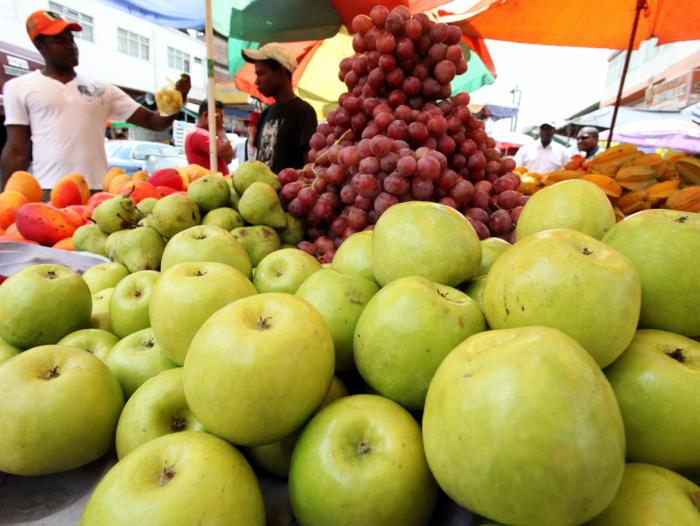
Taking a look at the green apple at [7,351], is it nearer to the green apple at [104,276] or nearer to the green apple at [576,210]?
the green apple at [104,276]

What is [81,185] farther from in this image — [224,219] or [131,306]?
[131,306]

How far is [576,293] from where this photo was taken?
0.81 metres

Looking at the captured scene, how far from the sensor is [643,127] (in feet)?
34.3

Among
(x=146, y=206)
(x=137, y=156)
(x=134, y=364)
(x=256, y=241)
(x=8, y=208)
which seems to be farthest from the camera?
(x=137, y=156)

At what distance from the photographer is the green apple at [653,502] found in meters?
0.67

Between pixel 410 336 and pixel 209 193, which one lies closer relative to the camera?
pixel 410 336

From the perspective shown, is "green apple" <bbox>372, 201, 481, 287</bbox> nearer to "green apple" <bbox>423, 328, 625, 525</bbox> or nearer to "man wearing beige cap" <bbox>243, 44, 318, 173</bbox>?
"green apple" <bbox>423, 328, 625, 525</bbox>

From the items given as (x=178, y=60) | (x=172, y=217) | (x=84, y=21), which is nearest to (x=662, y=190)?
(x=172, y=217)

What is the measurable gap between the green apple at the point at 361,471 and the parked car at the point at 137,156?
10.6 metres

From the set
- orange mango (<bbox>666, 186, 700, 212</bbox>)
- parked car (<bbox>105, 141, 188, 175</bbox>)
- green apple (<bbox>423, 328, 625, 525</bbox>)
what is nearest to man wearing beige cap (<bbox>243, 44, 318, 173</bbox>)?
orange mango (<bbox>666, 186, 700, 212</bbox>)

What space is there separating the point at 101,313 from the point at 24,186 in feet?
7.89

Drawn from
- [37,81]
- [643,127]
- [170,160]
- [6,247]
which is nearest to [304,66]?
[37,81]

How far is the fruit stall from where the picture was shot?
2.10 ft

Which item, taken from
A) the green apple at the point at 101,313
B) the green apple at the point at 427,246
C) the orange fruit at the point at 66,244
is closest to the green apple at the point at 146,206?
the orange fruit at the point at 66,244
